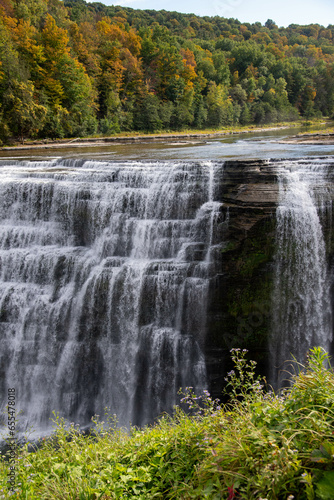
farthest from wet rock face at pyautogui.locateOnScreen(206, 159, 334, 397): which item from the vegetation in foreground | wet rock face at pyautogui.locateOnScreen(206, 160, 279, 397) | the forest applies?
the forest

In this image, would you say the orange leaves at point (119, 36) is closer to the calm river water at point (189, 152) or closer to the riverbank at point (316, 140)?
the calm river water at point (189, 152)

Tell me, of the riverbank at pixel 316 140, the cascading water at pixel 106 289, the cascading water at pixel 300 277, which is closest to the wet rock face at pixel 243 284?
the cascading water at pixel 300 277

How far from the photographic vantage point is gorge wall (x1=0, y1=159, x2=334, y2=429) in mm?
9156

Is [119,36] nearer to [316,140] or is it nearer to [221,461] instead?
[316,140]

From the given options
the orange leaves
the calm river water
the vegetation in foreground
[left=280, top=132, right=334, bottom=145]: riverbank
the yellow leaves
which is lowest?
the vegetation in foreground

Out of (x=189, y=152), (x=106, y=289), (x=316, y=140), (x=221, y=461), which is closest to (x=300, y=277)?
(x=106, y=289)

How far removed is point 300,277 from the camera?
365 inches

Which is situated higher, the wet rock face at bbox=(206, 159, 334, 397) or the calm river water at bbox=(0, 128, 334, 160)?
the calm river water at bbox=(0, 128, 334, 160)

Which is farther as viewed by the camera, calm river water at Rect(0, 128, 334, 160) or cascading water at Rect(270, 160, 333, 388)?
calm river water at Rect(0, 128, 334, 160)

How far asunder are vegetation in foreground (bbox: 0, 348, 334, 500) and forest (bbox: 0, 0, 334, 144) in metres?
25.9

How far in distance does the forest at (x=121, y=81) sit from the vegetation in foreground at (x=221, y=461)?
2588 cm

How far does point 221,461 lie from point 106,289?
745 centimetres

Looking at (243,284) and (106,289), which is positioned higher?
(243,284)

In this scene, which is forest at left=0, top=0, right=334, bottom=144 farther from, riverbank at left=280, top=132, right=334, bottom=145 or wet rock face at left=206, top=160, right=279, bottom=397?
wet rock face at left=206, top=160, right=279, bottom=397
